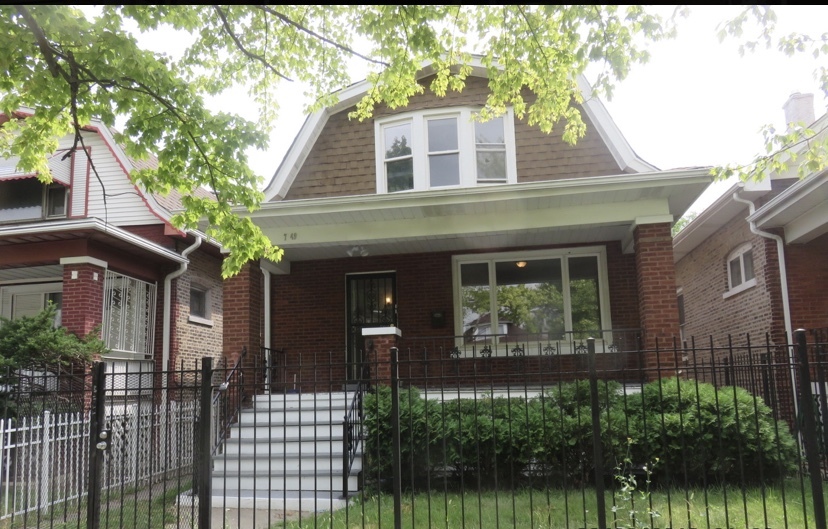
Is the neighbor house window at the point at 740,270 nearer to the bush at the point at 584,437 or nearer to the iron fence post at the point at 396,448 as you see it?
the bush at the point at 584,437

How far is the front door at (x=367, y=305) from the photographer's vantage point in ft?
42.3

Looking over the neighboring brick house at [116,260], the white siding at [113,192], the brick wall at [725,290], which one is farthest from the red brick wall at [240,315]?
the brick wall at [725,290]

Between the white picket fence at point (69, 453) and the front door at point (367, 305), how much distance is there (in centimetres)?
323

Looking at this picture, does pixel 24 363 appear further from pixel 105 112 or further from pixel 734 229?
pixel 734 229

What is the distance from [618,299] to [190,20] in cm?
835

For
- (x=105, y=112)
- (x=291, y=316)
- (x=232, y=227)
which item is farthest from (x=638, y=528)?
(x=291, y=316)

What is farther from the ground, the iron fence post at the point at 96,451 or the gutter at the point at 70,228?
the gutter at the point at 70,228

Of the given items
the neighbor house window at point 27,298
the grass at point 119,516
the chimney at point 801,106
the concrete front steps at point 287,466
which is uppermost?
the chimney at point 801,106

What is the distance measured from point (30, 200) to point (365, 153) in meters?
7.39

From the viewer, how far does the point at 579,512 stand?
273 inches

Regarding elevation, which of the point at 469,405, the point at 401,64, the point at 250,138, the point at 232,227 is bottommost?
the point at 469,405

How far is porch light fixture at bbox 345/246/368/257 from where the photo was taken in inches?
478

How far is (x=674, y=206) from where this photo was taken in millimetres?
10602

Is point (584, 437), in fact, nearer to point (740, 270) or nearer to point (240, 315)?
point (240, 315)
